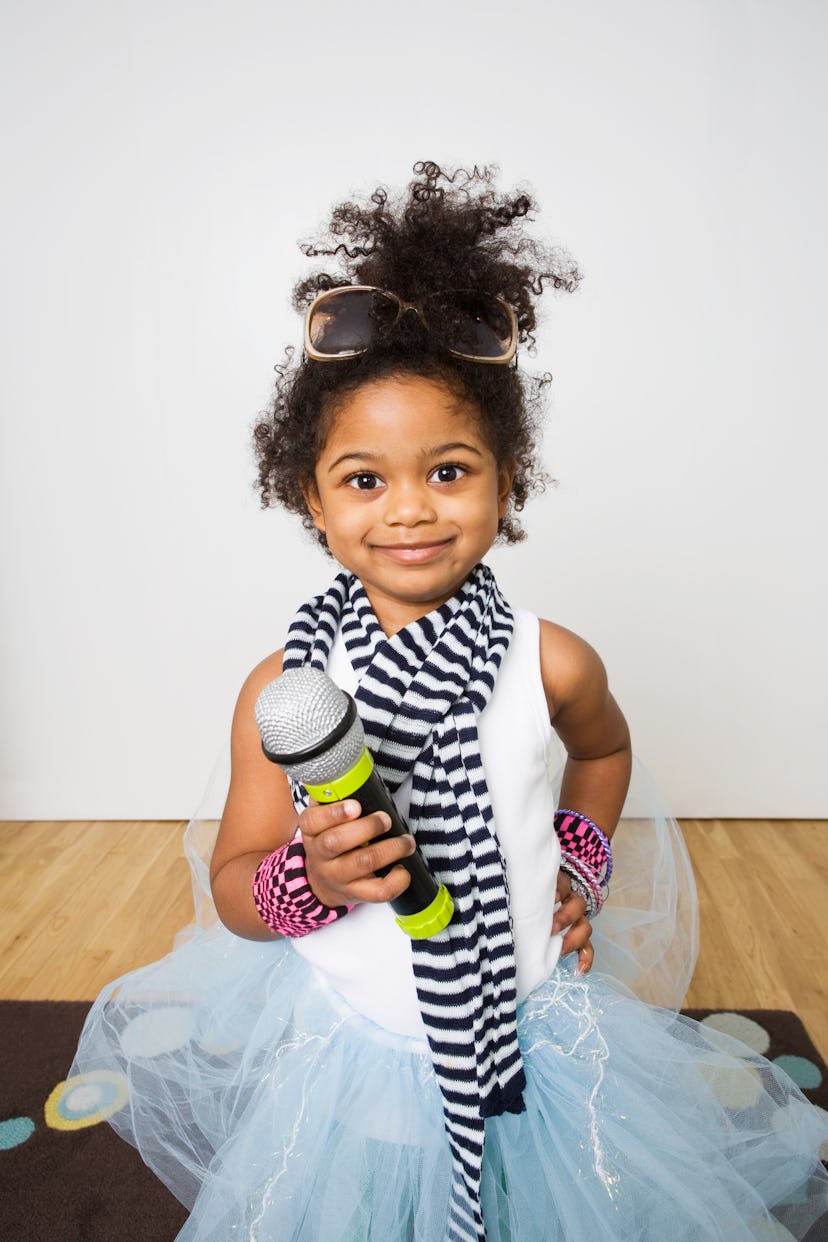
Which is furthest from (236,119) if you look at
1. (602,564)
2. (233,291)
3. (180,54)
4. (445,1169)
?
(445,1169)

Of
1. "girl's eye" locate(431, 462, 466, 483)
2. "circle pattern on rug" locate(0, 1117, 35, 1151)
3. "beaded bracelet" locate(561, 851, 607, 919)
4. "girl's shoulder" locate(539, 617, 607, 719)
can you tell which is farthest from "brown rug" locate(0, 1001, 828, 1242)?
"girl's eye" locate(431, 462, 466, 483)

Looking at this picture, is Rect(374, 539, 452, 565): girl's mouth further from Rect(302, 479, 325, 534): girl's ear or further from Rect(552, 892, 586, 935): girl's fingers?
Rect(552, 892, 586, 935): girl's fingers

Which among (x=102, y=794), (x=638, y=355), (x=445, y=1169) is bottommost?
(x=102, y=794)

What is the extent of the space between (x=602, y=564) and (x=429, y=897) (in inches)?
64.3

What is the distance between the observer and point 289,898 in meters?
0.87

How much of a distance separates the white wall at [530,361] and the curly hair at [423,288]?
0.97 m

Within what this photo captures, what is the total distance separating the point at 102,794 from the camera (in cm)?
263

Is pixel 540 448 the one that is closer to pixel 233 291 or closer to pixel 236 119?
pixel 233 291

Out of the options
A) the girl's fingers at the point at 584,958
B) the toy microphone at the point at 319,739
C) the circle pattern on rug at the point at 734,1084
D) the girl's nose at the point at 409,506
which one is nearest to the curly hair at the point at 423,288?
the girl's nose at the point at 409,506

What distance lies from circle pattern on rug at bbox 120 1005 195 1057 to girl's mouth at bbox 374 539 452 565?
1.90ft

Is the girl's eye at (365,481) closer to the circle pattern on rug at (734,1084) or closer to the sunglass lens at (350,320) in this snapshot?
the sunglass lens at (350,320)

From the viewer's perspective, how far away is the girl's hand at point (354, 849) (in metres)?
0.74

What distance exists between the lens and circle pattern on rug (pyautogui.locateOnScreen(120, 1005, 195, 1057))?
110 cm

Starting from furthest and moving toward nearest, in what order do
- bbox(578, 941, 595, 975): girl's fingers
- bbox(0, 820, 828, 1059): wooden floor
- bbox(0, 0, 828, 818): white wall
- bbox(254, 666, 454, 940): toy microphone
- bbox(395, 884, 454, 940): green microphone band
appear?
bbox(0, 0, 828, 818): white wall, bbox(0, 820, 828, 1059): wooden floor, bbox(578, 941, 595, 975): girl's fingers, bbox(395, 884, 454, 940): green microphone band, bbox(254, 666, 454, 940): toy microphone
